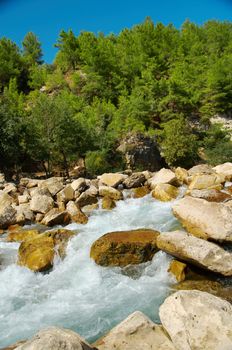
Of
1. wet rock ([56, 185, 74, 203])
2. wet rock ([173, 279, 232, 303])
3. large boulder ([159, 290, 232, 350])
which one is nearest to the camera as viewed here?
large boulder ([159, 290, 232, 350])

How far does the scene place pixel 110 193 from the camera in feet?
60.8

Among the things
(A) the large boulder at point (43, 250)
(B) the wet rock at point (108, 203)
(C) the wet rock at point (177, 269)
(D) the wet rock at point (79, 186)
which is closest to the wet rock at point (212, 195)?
(B) the wet rock at point (108, 203)

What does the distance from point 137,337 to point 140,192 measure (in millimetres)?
13190

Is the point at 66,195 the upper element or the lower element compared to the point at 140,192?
upper

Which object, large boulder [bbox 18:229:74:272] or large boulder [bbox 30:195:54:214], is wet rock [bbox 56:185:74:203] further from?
large boulder [bbox 18:229:74:272]

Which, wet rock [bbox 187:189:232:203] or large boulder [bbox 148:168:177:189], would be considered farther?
large boulder [bbox 148:168:177:189]

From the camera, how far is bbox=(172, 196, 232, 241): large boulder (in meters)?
10.1

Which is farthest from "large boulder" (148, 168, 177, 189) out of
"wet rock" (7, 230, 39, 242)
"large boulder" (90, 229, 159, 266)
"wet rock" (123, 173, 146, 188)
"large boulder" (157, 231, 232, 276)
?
"large boulder" (157, 231, 232, 276)

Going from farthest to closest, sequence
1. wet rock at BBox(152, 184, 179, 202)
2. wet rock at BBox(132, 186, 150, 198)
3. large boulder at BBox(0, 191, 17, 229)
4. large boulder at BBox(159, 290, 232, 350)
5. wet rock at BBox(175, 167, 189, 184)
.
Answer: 1. wet rock at BBox(175, 167, 189, 184)
2. wet rock at BBox(132, 186, 150, 198)
3. wet rock at BBox(152, 184, 179, 202)
4. large boulder at BBox(0, 191, 17, 229)
5. large boulder at BBox(159, 290, 232, 350)

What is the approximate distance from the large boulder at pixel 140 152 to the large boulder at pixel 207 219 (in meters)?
17.2

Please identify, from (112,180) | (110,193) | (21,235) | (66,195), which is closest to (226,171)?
(112,180)

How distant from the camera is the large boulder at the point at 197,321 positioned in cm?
565

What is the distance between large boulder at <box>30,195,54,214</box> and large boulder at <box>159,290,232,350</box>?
36.1ft

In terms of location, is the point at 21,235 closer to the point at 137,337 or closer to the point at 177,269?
the point at 177,269
